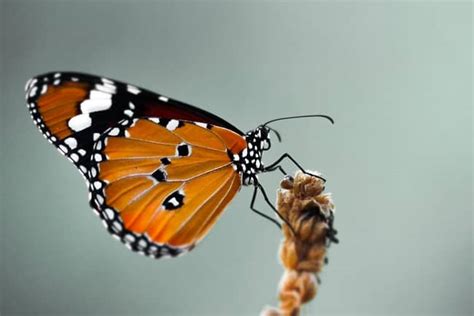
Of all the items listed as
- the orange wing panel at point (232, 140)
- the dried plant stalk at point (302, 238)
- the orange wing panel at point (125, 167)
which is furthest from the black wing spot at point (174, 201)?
the dried plant stalk at point (302, 238)

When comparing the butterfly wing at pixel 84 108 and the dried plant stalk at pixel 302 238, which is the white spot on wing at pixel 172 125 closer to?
the butterfly wing at pixel 84 108

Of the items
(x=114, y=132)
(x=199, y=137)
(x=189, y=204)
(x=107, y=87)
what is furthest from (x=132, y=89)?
(x=189, y=204)

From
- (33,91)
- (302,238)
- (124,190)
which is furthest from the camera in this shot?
(124,190)

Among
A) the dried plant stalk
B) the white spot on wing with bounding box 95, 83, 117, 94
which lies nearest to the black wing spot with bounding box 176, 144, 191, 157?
the white spot on wing with bounding box 95, 83, 117, 94

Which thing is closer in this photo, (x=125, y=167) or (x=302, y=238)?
(x=302, y=238)

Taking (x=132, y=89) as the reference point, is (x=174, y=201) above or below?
below

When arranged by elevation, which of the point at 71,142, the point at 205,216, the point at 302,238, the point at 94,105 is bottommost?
the point at 302,238

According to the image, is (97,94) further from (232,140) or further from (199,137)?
(232,140)

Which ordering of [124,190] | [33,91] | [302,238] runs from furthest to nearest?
[124,190]
[33,91]
[302,238]
